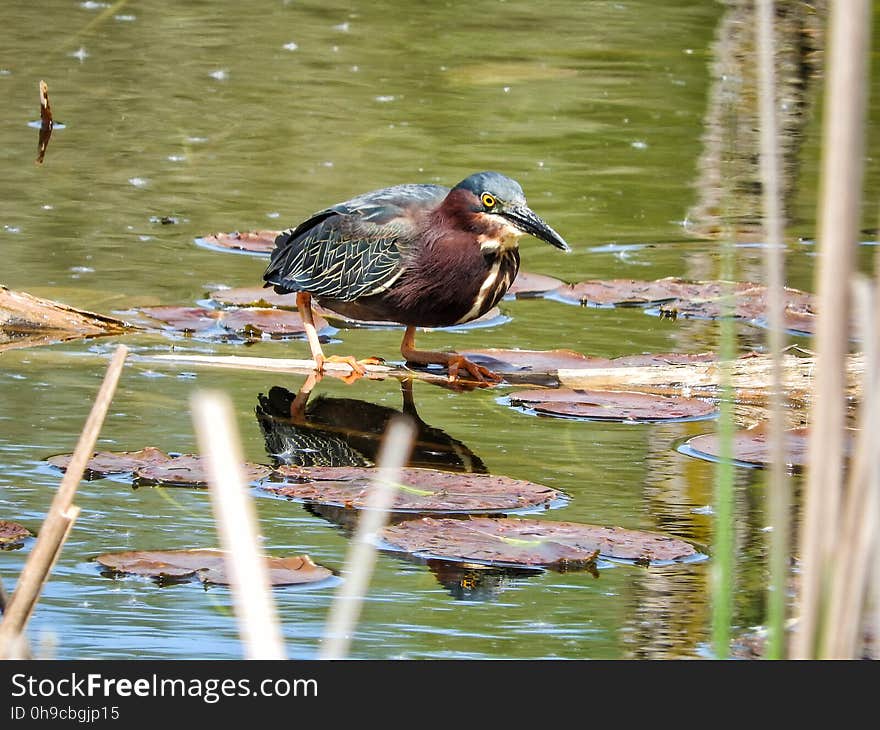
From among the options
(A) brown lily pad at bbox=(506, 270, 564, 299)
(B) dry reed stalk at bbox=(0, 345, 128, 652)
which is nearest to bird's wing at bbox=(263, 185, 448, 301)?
(A) brown lily pad at bbox=(506, 270, 564, 299)

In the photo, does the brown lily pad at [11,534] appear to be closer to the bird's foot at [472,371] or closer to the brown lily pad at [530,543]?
the brown lily pad at [530,543]

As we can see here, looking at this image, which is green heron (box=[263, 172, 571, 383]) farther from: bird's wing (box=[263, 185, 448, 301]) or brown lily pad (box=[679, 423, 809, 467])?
brown lily pad (box=[679, 423, 809, 467])

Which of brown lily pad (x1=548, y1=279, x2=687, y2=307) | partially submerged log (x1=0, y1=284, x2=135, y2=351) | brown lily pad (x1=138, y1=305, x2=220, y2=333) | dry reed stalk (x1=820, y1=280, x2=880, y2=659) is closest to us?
dry reed stalk (x1=820, y1=280, x2=880, y2=659)

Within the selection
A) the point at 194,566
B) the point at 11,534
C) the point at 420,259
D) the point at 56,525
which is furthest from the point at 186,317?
the point at 56,525

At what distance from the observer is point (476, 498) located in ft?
14.4

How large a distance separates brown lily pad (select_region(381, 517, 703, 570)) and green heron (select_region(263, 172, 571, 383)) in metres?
1.73

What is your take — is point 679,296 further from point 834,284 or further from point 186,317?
point 834,284

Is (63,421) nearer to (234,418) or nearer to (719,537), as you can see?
(234,418)

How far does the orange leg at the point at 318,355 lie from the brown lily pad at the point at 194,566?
1943 millimetres

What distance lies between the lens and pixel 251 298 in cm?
674

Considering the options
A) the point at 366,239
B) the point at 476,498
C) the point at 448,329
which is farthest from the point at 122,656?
the point at 448,329

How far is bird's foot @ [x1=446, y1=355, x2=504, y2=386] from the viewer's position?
19.2 ft

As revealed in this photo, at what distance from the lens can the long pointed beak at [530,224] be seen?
223 inches

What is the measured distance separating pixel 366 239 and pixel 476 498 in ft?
6.38
